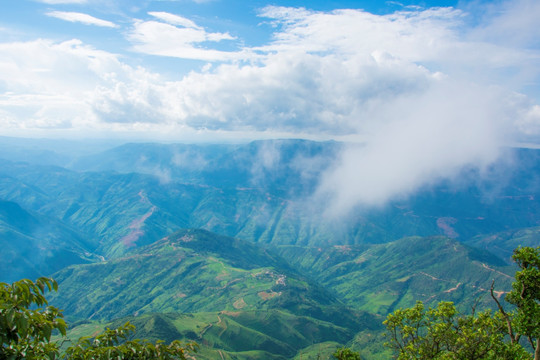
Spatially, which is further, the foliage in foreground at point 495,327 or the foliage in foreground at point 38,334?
the foliage in foreground at point 495,327

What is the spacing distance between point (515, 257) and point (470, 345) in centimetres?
1052

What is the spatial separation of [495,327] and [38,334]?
3765 cm

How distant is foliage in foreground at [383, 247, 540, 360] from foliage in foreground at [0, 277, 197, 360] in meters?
22.2

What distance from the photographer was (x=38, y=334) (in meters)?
11.5

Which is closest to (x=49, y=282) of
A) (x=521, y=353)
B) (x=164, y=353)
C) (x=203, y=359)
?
(x=164, y=353)

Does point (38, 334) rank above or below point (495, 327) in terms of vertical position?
above

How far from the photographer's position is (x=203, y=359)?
182 m

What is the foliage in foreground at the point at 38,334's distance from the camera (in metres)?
10.0

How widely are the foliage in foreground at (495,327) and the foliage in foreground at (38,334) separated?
22.2 meters

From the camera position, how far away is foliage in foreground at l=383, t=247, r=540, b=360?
77.1 feet

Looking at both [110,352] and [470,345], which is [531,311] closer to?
[470,345]

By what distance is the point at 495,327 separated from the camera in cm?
3062

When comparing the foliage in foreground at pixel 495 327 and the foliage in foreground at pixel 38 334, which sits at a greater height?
the foliage in foreground at pixel 38 334

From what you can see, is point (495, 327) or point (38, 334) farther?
point (495, 327)
